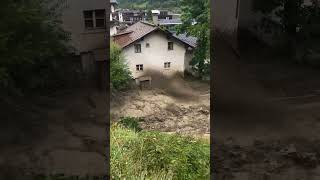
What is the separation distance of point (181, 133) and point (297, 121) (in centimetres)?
146

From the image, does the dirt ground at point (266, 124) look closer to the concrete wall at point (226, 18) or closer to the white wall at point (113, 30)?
the concrete wall at point (226, 18)

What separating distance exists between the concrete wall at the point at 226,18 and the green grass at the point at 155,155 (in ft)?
4.86

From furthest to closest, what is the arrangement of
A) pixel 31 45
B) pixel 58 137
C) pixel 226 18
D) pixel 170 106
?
pixel 170 106
pixel 58 137
pixel 226 18
pixel 31 45

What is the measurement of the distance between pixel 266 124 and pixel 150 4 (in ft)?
6.90

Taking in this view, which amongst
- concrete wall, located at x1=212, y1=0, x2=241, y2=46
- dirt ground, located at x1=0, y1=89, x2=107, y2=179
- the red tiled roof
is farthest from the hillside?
dirt ground, located at x1=0, y1=89, x2=107, y2=179

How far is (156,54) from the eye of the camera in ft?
16.9

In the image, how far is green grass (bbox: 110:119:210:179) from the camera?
5070mm

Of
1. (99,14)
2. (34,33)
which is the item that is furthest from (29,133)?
(99,14)

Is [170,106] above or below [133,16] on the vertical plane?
below

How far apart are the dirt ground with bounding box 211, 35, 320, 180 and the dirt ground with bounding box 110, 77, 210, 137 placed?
261 mm

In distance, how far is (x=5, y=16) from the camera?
438 centimetres

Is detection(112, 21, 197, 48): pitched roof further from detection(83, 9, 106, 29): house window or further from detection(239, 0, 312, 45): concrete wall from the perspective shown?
detection(239, 0, 312, 45): concrete wall

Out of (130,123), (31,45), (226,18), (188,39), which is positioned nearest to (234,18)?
(226,18)

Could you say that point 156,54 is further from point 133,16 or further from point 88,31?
point 88,31
